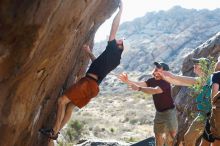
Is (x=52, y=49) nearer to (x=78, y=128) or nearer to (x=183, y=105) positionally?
(x=183, y=105)

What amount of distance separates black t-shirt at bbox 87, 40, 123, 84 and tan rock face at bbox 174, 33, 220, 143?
5991mm

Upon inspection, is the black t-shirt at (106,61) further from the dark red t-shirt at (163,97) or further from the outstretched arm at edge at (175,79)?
the outstretched arm at edge at (175,79)

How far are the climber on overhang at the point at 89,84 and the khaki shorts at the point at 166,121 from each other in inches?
85.9

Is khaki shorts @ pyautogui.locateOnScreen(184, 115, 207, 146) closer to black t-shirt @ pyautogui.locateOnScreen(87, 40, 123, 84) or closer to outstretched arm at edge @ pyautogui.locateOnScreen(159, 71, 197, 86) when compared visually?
outstretched arm at edge @ pyautogui.locateOnScreen(159, 71, 197, 86)

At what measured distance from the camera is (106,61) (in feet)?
32.7

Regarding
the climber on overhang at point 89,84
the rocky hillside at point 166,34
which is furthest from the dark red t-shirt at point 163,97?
the rocky hillside at point 166,34

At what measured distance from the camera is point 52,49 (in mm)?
8445

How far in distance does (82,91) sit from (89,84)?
226 millimetres

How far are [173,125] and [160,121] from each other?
363 mm

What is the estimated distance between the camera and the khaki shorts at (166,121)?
11379mm

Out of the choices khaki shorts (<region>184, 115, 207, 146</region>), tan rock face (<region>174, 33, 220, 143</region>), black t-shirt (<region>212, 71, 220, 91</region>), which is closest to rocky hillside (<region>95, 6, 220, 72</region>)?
tan rock face (<region>174, 33, 220, 143</region>)

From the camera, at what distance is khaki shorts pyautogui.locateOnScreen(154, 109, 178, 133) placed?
11.4 m

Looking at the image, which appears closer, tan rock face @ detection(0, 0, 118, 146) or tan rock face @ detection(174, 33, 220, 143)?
tan rock face @ detection(0, 0, 118, 146)

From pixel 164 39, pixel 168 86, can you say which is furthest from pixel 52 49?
pixel 164 39
